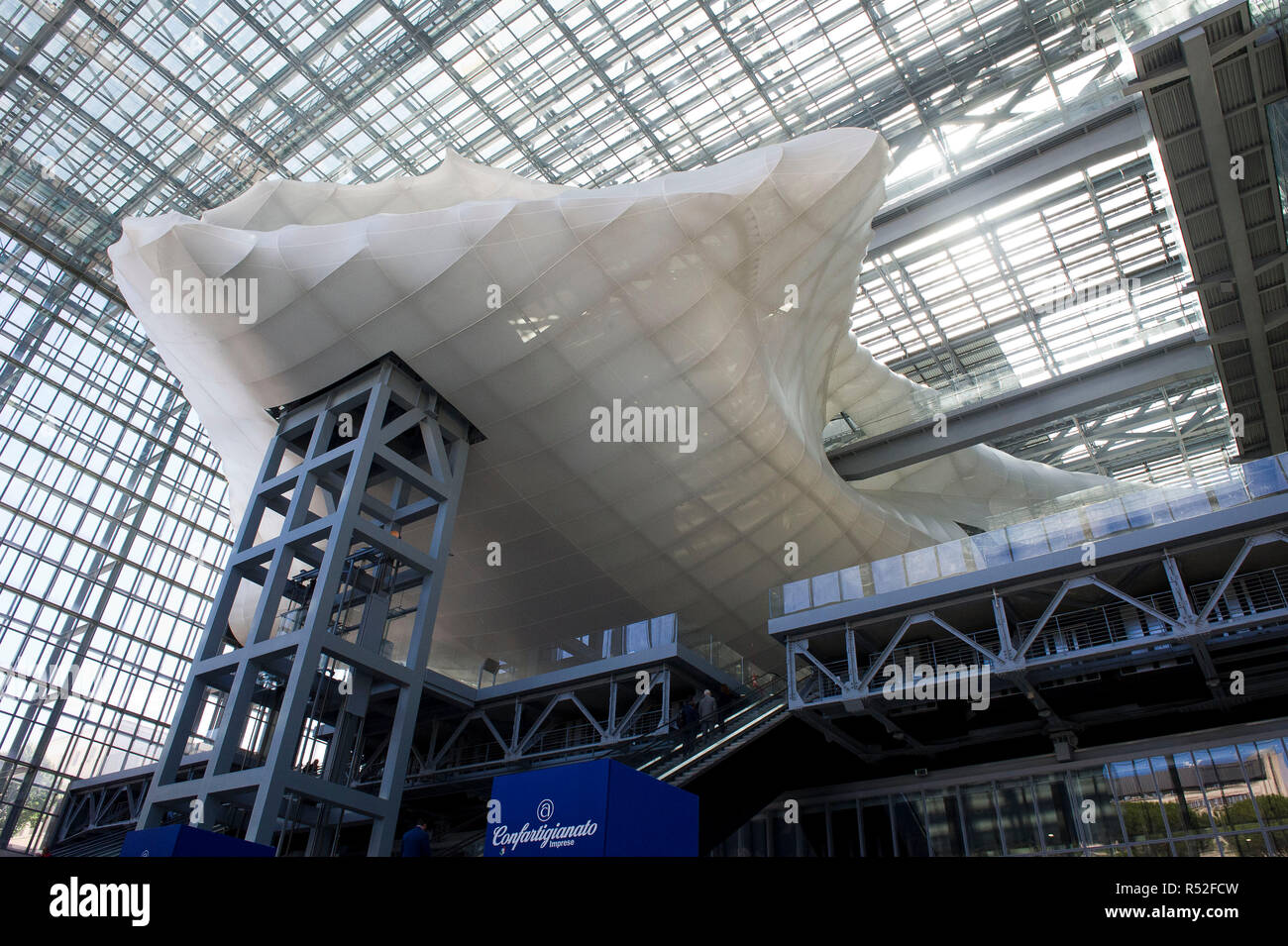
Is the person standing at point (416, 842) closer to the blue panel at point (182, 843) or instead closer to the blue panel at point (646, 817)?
the blue panel at point (182, 843)

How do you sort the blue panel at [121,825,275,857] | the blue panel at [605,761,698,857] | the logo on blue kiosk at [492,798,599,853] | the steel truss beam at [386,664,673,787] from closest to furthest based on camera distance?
1. the blue panel at [605,761,698,857]
2. the logo on blue kiosk at [492,798,599,853]
3. the blue panel at [121,825,275,857]
4. the steel truss beam at [386,664,673,787]

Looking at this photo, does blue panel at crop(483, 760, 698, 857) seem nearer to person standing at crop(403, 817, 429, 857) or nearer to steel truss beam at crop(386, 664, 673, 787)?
person standing at crop(403, 817, 429, 857)

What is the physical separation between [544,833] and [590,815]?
2.32 ft

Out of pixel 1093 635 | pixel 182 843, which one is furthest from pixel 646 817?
pixel 1093 635

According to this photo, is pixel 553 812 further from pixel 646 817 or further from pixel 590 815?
pixel 646 817

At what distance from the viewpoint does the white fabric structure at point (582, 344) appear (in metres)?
26.8

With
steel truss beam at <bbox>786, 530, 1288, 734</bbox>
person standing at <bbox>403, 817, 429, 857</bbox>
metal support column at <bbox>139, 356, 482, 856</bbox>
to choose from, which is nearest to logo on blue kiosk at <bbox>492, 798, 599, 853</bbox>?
person standing at <bbox>403, 817, 429, 857</bbox>

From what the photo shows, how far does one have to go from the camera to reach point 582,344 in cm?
2808

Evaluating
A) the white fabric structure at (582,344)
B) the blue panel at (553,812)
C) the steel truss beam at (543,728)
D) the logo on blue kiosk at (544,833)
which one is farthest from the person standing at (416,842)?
the white fabric structure at (582,344)

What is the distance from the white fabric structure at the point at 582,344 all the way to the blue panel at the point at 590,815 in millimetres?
19363

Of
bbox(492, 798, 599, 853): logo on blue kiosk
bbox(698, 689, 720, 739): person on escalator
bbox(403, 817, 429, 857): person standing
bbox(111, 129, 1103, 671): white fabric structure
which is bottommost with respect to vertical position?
bbox(492, 798, 599, 853): logo on blue kiosk

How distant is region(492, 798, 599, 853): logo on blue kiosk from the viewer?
28.3 ft
